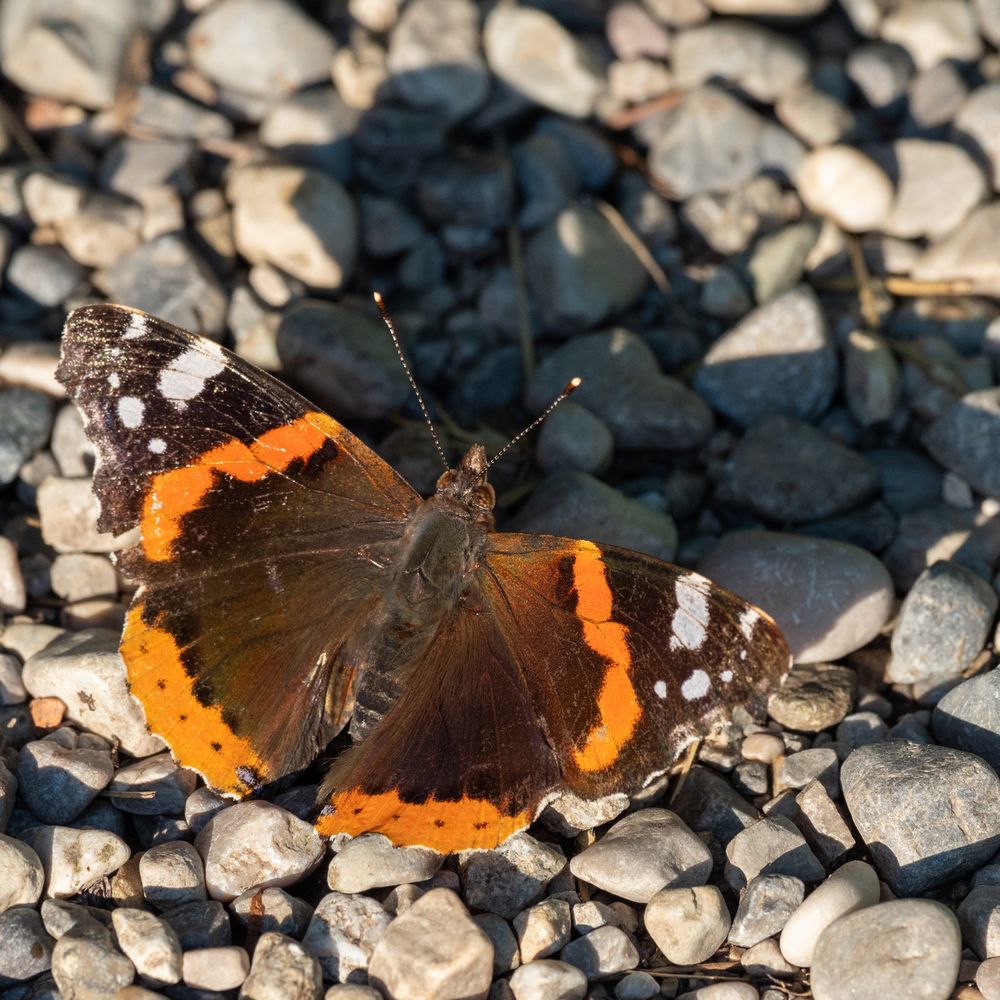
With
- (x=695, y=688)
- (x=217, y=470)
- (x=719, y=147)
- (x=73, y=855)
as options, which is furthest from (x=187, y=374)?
(x=719, y=147)

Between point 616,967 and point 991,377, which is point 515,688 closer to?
point 616,967

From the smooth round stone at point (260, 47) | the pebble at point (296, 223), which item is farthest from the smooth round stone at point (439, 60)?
the pebble at point (296, 223)

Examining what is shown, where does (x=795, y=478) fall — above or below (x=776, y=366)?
below

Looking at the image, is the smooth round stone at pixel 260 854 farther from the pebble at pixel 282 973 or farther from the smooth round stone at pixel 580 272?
the smooth round stone at pixel 580 272

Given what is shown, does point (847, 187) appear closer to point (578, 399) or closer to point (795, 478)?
point (795, 478)

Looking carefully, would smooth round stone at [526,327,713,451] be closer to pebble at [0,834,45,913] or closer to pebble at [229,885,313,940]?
pebble at [229,885,313,940]
